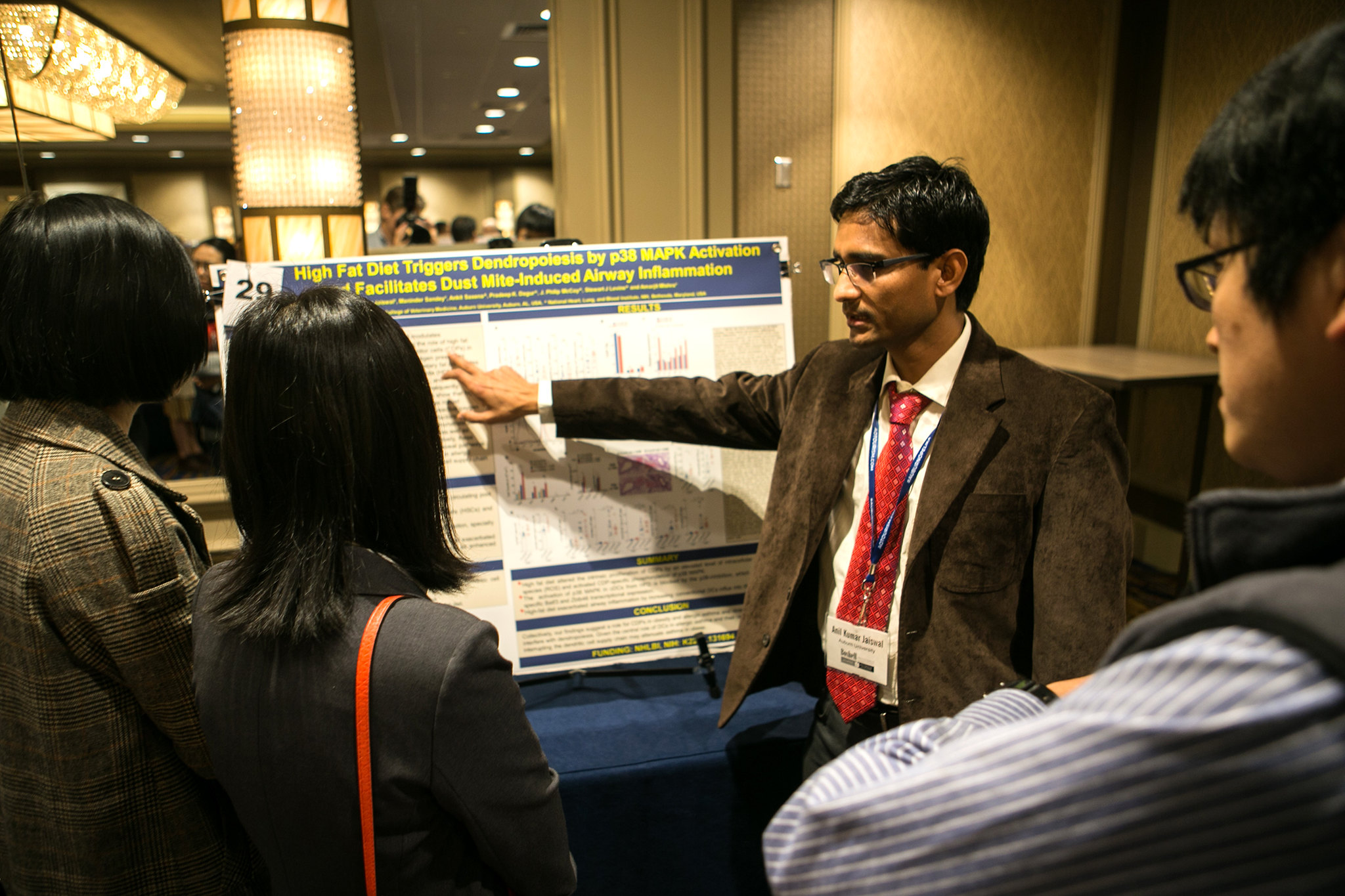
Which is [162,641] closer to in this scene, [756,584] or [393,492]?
[393,492]

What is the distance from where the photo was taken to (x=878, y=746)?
1.93ft

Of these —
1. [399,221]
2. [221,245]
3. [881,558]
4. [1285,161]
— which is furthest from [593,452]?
[221,245]

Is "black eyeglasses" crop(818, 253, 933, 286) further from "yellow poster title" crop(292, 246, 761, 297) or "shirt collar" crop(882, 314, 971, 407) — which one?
"yellow poster title" crop(292, 246, 761, 297)

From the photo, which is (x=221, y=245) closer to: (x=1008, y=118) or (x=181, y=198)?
(x=1008, y=118)

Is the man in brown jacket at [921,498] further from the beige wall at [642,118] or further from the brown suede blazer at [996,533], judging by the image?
the beige wall at [642,118]

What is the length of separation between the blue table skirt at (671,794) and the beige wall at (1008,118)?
5.63 feet

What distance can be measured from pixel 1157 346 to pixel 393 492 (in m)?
3.65

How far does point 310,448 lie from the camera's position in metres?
0.81

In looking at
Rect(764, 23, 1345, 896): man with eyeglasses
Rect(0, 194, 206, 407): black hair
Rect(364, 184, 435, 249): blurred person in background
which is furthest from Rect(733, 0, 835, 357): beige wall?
Rect(764, 23, 1345, 896): man with eyeglasses

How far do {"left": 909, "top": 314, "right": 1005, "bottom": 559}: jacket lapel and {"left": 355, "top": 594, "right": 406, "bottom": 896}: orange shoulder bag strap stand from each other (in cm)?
91

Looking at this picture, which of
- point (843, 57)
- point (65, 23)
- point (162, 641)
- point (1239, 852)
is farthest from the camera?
point (843, 57)

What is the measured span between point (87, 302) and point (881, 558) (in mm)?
1269

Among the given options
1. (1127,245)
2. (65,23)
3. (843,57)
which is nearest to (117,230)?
(65,23)

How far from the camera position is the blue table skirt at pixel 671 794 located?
1.62 m
